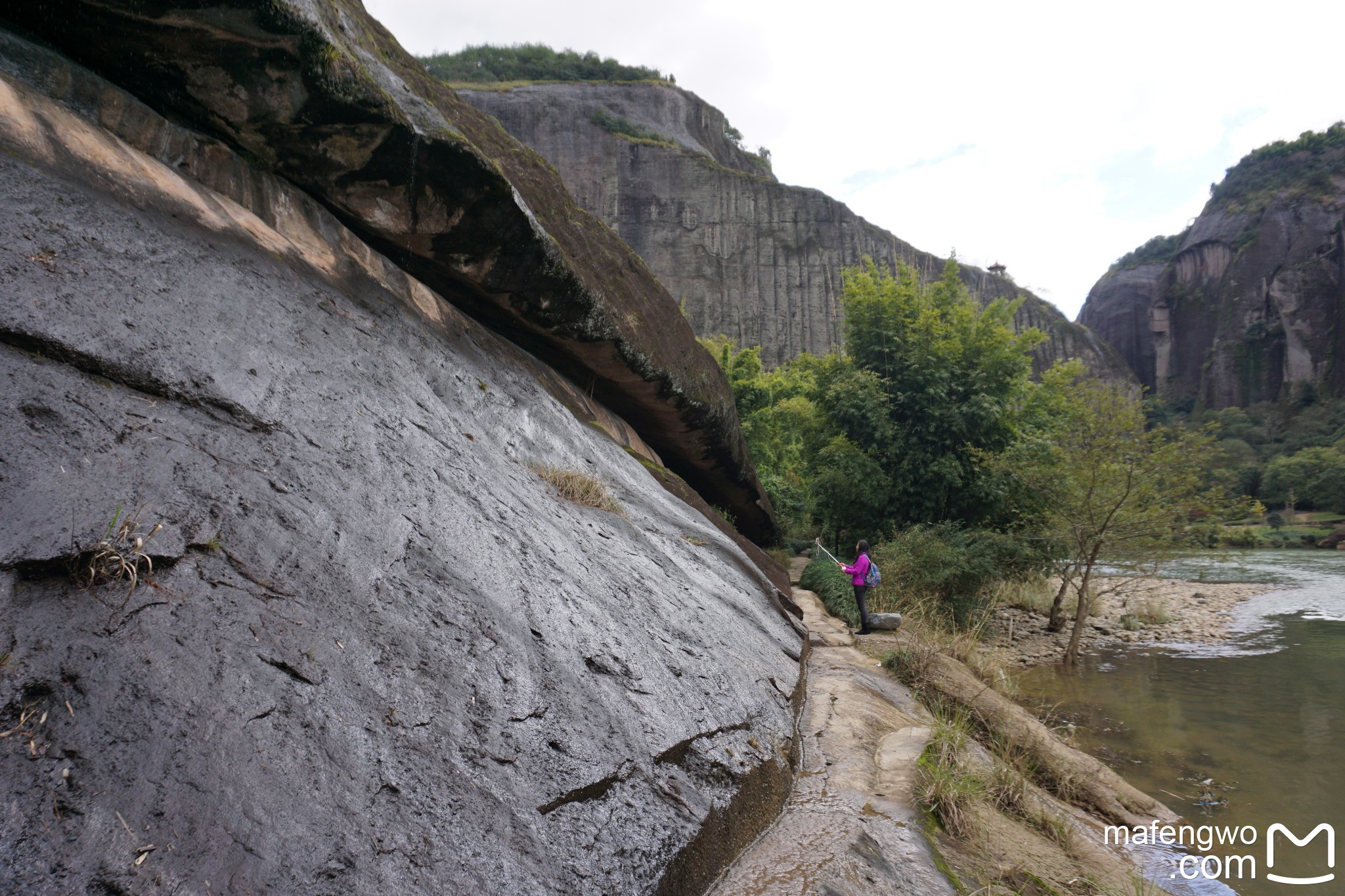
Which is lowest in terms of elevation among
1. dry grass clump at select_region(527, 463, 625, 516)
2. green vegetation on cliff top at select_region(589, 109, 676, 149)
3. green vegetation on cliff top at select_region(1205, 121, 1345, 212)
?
dry grass clump at select_region(527, 463, 625, 516)

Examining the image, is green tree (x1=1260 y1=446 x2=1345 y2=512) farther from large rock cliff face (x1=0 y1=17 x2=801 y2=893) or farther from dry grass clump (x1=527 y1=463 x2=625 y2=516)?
dry grass clump (x1=527 y1=463 x2=625 y2=516)

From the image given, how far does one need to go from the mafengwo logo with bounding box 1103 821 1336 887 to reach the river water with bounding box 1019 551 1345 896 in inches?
0.9

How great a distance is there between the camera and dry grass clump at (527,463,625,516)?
524 cm

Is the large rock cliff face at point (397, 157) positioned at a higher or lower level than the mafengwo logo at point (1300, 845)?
higher

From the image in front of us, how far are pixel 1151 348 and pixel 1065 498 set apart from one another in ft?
210

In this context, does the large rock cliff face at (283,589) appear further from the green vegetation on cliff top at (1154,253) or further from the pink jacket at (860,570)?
the green vegetation on cliff top at (1154,253)

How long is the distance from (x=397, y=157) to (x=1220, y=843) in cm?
773

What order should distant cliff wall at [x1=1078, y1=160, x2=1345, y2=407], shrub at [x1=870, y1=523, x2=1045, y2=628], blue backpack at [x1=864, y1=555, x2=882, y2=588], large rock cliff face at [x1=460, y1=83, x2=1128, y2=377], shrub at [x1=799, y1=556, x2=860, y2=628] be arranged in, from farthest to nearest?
distant cliff wall at [x1=1078, y1=160, x2=1345, y2=407] → large rock cliff face at [x1=460, y1=83, x2=1128, y2=377] → shrub at [x1=870, y1=523, x2=1045, y2=628] → shrub at [x1=799, y1=556, x2=860, y2=628] → blue backpack at [x1=864, y1=555, x2=882, y2=588]

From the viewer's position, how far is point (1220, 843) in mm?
4848

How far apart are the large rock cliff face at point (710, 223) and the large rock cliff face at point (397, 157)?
108 feet

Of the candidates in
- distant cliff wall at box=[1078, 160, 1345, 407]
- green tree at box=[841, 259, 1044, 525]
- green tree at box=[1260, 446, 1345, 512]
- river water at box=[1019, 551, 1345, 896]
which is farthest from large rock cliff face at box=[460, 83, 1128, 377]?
river water at box=[1019, 551, 1345, 896]

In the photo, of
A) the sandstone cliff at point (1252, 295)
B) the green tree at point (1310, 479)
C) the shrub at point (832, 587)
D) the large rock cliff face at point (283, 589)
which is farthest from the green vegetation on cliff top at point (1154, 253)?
the large rock cliff face at point (283, 589)

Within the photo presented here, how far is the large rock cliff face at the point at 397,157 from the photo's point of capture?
163 inches

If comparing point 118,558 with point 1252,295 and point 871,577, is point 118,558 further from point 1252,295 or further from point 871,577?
point 1252,295
